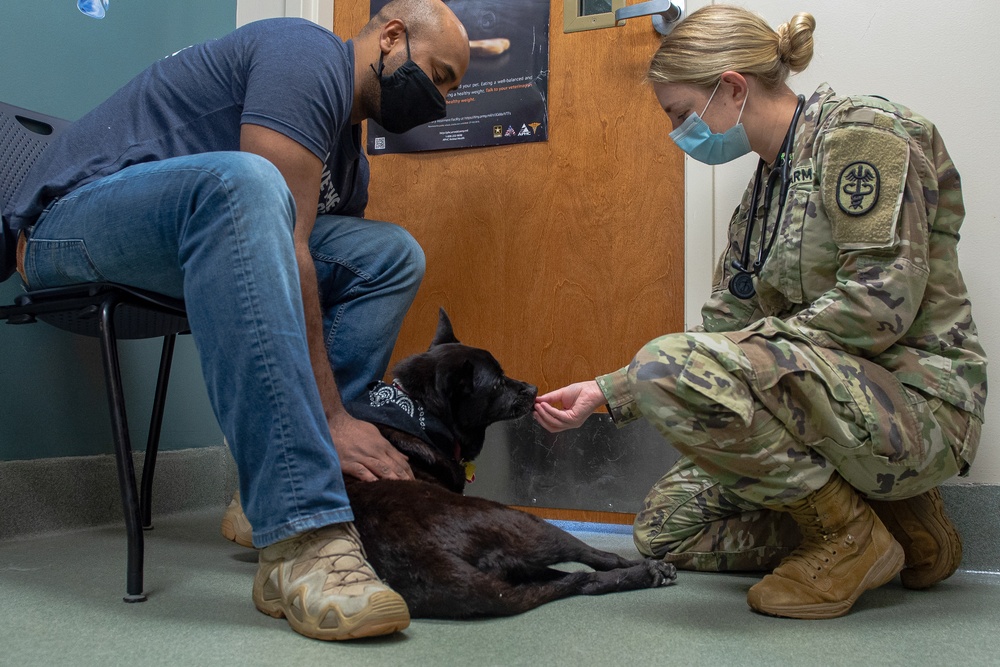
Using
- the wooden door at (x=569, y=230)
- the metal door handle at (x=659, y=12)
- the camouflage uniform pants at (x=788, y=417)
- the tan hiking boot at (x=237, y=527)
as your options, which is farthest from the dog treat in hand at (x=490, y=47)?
the tan hiking boot at (x=237, y=527)

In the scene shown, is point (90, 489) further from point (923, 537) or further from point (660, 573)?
point (923, 537)

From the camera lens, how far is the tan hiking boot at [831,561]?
1394mm

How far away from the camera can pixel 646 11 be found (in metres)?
2.31

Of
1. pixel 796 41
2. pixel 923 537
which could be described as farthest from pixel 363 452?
pixel 796 41

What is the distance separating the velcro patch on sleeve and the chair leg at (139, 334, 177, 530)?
5.73 ft

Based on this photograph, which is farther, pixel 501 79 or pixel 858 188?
pixel 501 79

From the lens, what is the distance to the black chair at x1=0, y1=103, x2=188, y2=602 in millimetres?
1416

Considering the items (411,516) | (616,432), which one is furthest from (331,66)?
(616,432)

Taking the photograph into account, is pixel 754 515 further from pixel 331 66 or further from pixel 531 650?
pixel 331 66

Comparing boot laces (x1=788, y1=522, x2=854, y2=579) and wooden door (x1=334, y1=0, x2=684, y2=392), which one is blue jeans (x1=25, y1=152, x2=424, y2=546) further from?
wooden door (x1=334, y1=0, x2=684, y2=392)

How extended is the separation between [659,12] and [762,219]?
2.78ft

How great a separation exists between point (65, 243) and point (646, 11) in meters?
1.78

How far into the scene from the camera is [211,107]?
1.62 meters

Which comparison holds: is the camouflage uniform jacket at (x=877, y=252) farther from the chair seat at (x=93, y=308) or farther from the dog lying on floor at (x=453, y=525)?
the chair seat at (x=93, y=308)
